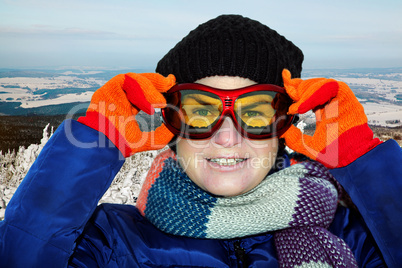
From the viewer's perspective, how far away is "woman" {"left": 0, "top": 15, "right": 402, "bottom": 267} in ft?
4.79

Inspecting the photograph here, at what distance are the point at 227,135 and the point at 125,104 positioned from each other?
1.88 feet

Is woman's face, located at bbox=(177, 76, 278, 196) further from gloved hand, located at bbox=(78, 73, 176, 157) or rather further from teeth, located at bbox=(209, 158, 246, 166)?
gloved hand, located at bbox=(78, 73, 176, 157)

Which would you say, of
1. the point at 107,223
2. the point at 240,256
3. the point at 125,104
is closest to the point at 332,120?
the point at 240,256

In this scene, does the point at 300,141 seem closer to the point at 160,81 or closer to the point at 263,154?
the point at 263,154

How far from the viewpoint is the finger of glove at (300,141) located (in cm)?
170

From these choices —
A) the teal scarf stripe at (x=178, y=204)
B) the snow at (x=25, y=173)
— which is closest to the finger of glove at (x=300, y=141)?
the teal scarf stripe at (x=178, y=204)

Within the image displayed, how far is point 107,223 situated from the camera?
1.62 metres

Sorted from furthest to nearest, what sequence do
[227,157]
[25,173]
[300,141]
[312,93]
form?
1. [25,173]
2. [300,141]
3. [227,157]
4. [312,93]

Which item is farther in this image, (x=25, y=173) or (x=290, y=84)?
(x=25, y=173)

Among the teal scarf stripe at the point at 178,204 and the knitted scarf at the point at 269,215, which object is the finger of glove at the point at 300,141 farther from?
the teal scarf stripe at the point at 178,204

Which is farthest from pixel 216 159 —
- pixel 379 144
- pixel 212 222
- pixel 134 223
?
pixel 379 144

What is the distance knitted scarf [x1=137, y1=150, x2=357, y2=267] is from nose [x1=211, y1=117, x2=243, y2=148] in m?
0.33

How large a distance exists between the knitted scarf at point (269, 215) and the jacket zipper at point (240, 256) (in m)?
0.09

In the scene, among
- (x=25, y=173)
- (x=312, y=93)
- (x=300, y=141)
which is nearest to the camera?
(x=312, y=93)
